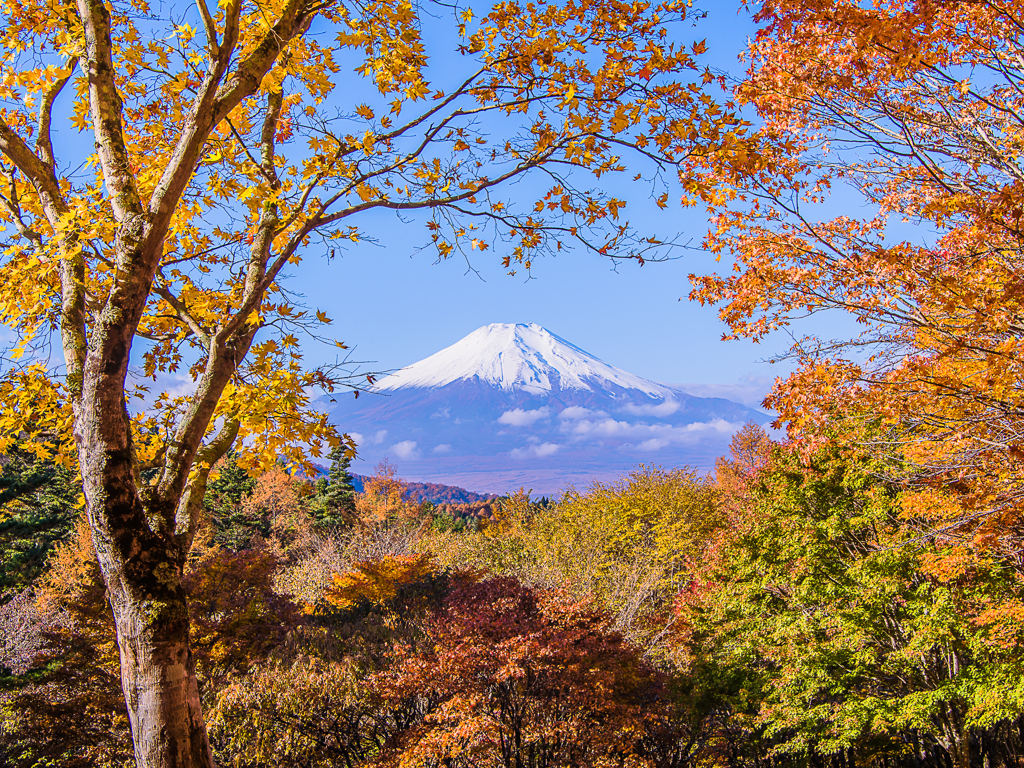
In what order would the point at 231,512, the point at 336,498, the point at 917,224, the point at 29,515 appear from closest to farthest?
the point at 917,224
the point at 29,515
the point at 231,512
the point at 336,498

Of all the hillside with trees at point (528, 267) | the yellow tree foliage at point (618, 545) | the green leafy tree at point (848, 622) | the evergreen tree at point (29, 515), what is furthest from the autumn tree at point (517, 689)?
the evergreen tree at point (29, 515)

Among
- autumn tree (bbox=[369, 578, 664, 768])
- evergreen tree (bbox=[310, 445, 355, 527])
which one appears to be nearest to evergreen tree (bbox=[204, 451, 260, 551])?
evergreen tree (bbox=[310, 445, 355, 527])

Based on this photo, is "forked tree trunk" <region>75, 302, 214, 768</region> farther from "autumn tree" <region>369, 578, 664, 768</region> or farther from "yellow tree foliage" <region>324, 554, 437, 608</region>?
"yellow tree foliage" <region>324, 554, 437, 608</region>

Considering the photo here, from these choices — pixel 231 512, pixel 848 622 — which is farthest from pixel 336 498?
pixel 848 622

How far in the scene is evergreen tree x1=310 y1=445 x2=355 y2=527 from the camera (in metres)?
32.1

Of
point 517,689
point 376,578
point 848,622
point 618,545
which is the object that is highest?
point 376,578

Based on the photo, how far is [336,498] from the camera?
32.8m

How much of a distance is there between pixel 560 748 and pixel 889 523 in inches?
265

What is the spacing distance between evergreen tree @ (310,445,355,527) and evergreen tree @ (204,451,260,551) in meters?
3.07

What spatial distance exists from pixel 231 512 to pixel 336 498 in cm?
587

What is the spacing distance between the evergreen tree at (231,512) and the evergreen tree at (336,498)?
307 centimetres

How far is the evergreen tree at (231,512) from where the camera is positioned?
27203mm

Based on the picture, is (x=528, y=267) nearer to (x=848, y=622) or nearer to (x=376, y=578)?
(x=848, y=622)

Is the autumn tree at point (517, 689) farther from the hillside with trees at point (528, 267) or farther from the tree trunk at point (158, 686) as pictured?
the tree trunk at point (158, 686)
